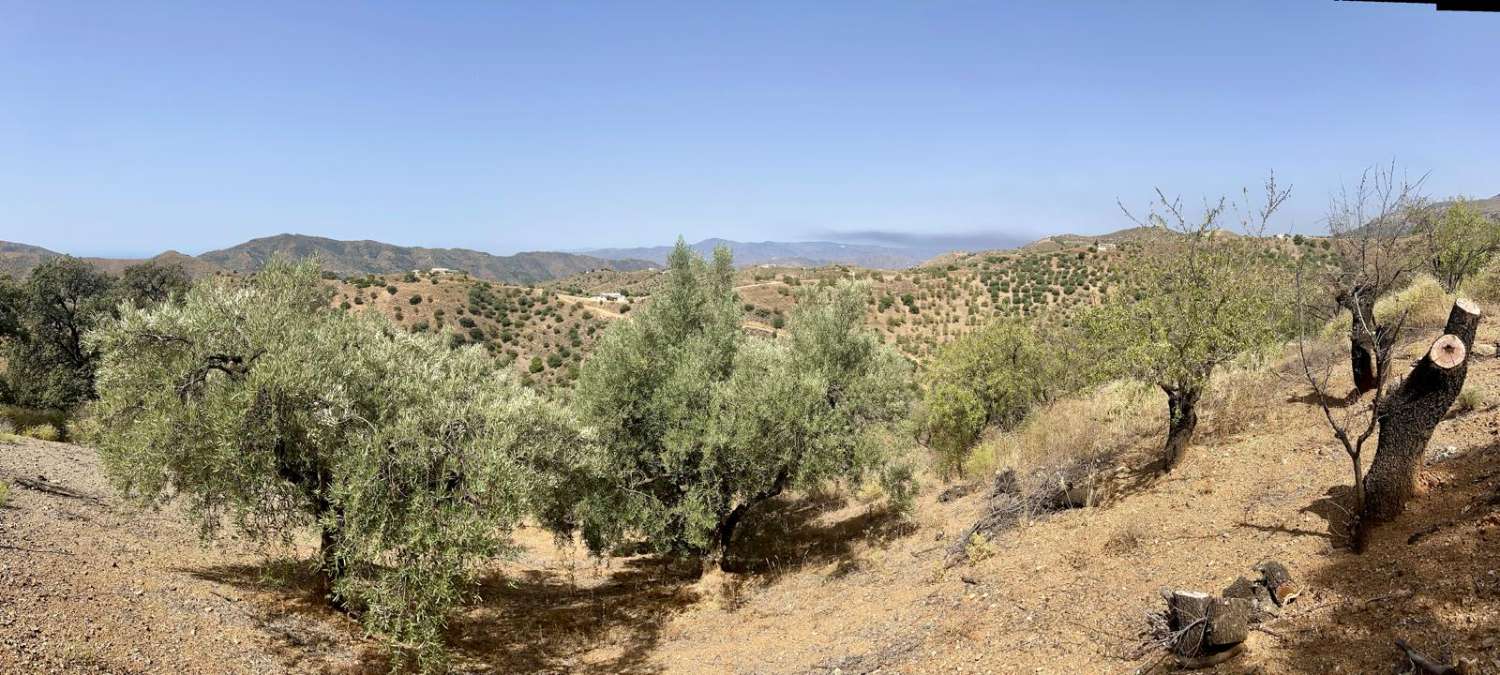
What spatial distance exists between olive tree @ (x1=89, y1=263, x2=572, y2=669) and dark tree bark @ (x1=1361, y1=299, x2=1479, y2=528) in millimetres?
10628

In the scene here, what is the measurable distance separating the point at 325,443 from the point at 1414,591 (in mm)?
12911

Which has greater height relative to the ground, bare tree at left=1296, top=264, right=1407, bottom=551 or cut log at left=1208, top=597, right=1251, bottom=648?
bare tree at left=1296, top=264, right=1407, bottom=551

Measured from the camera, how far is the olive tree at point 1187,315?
1101 cm

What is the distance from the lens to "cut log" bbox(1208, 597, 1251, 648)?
642cm

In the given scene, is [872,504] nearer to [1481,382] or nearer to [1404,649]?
[1481,382]

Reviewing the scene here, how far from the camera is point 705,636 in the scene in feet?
41.8

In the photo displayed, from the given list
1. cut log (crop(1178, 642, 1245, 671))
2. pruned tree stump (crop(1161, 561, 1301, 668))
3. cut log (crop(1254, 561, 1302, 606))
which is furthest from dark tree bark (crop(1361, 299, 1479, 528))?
cut log (crop(1178, 642, 1245, 671))

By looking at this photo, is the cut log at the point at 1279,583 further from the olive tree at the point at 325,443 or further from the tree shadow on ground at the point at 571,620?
the olive tree at the point at 325,443

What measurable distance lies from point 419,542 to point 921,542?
10188 millimetres

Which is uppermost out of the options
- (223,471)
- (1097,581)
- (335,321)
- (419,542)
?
(335,321)

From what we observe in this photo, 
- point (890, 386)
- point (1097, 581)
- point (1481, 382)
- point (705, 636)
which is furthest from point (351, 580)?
point (1481, 382)

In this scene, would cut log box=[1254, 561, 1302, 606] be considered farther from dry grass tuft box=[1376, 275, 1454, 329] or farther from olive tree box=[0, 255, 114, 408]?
olive tree box=[0, 255, 114, 408]

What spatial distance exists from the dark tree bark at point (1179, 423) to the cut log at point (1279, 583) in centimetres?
500

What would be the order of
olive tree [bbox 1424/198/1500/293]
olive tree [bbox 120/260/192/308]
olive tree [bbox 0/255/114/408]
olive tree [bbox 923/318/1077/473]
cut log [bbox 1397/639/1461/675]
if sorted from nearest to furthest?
1. cut log [bbox 1397/639/1461/675]
2. olive tree [bbox 1424/198/1500/293]
3. olive tree [bbox 923/318/1077/473]
4. olive tree [bbox 0/255/114/408]
5. olive tree [bbox 120/260/192/308]
